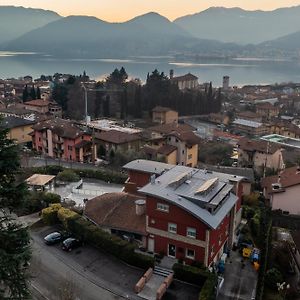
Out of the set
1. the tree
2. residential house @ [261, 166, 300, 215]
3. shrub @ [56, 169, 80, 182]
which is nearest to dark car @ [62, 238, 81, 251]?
the tree

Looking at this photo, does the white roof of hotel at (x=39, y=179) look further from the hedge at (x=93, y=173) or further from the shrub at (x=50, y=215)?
the shrub at (x=50, y=215)

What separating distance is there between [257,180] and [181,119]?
3575cm

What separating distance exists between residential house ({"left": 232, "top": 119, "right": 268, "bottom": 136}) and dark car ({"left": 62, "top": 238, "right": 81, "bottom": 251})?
50729 millimetres

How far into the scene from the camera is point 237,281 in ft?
57.2

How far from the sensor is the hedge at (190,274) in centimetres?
1657

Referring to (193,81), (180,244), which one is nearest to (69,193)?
(180,244)

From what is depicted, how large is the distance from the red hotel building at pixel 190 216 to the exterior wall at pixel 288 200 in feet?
30.9

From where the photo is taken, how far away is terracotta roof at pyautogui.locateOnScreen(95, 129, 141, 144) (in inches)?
1636

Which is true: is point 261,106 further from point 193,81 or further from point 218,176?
point 218,176

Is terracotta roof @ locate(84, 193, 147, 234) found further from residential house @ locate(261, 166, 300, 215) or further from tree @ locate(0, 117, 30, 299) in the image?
residential house @ locate(261, 166, 300, 215)

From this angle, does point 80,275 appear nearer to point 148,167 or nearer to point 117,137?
point 148,167

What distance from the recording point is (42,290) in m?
16.1

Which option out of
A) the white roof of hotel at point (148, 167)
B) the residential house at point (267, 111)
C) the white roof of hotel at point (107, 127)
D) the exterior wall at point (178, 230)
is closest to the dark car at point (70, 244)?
the exterior wall at point (178, 230)

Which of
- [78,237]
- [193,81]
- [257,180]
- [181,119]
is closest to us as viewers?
[78,237]
